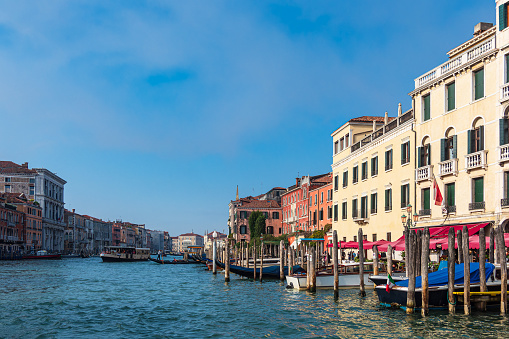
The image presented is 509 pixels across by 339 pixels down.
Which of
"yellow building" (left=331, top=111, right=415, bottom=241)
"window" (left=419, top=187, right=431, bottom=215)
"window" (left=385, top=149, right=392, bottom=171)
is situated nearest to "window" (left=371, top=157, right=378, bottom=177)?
"yellow building" (left=331, top=111, right=415, bottom=241)

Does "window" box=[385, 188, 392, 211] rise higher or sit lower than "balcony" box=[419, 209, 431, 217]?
higher

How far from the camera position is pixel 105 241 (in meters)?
169

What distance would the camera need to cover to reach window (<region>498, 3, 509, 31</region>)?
22.3 meters

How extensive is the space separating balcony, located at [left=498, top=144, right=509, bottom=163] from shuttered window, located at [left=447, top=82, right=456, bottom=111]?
4.11 meters

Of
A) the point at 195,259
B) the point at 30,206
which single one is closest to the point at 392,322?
the point at 195,259

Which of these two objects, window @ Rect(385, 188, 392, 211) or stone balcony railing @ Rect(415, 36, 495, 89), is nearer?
stone balcony railing @ Rect(415, 36, 495, 89)

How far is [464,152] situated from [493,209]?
3.22 meters

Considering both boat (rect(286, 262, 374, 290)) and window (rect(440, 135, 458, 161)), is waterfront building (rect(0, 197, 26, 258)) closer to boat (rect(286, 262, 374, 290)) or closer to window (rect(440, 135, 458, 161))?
boat (rect(286, 262, 374, 290))

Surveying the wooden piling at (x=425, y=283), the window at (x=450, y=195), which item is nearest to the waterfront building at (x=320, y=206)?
the window at (x=450, y=195)

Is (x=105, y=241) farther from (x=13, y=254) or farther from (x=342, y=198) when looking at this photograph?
(x=342, y=198)

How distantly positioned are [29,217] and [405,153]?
7888cm

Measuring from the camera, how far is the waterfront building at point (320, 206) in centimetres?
5066

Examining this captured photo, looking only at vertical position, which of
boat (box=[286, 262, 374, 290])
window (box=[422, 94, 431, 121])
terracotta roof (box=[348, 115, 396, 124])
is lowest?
boat (box=[286, 262, 374, 290])

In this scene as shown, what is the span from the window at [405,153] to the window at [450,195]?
4.04 meters
